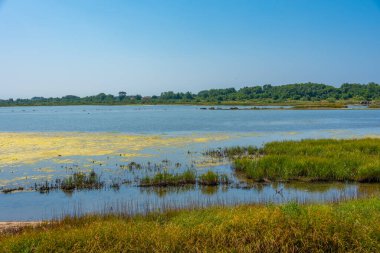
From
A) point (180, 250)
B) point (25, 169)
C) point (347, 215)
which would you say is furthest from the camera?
point (25, 169)

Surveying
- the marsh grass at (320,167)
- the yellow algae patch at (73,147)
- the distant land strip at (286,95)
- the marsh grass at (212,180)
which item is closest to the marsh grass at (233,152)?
the marsh grass at (320,167)

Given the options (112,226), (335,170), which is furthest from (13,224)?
(335,170)

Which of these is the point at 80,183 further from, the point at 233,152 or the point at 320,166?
the point at 320,166

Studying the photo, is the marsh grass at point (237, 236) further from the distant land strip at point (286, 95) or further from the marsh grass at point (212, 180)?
the distant land strip at point (286, 95)

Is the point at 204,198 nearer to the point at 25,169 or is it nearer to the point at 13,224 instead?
the point at 13,224

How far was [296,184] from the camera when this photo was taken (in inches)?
608

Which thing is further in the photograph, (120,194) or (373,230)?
(120,194)

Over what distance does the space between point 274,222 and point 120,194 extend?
8090 millimetres

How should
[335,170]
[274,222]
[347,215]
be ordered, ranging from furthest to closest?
1. [335,170]
2. [347,215]
3. [274,222]

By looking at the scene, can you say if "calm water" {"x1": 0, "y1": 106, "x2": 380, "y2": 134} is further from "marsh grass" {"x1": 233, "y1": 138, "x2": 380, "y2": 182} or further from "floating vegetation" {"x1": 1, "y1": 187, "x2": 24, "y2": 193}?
"floating vegetation" {"x1": 1, "y1": 187, "x2": 24, "y2": 193}

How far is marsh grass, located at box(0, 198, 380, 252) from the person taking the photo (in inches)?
284

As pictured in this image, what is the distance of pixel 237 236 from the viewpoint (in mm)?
7500

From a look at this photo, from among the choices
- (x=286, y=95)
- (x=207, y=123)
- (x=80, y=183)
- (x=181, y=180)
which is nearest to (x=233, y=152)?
(x=181, y=180)

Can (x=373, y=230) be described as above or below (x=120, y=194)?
above
